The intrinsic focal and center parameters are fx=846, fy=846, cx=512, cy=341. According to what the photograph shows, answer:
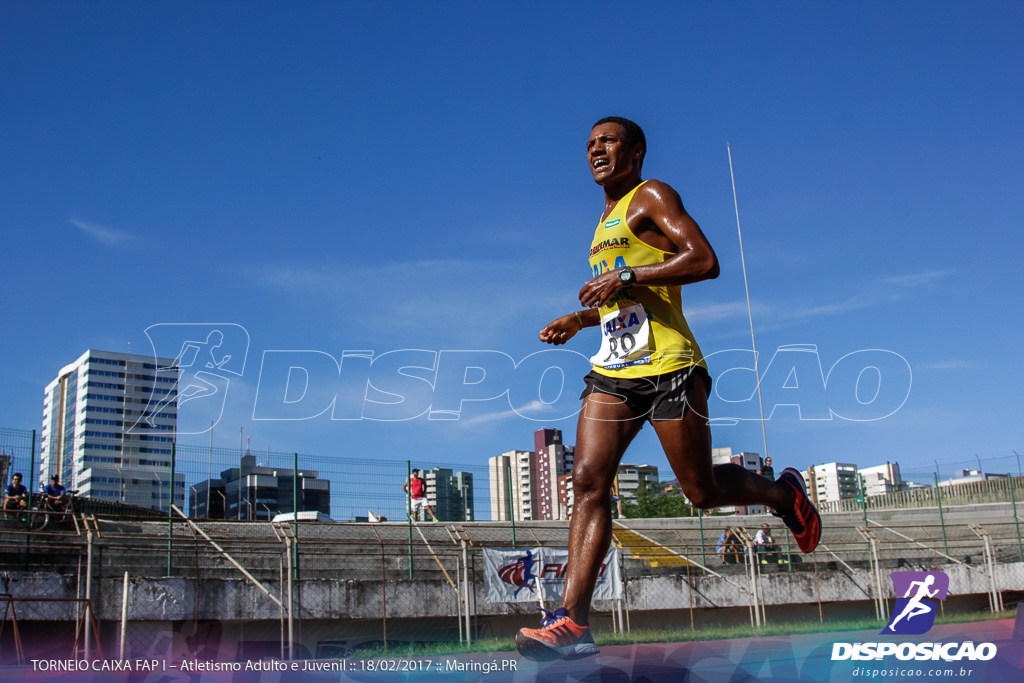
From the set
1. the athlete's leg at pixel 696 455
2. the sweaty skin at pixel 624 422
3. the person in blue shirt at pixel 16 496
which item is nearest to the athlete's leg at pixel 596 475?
the sweaty skin at pixel 624 422

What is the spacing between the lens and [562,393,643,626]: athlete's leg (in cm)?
363

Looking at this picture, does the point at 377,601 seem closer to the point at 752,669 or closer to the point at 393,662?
the point at 393,662

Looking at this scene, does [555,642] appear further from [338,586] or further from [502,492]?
[502,492]

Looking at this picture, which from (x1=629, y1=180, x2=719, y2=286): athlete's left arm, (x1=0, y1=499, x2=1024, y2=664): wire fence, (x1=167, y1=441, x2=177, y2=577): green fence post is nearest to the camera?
(x1=629, y1=180, x2=719, y2=286): athlete's left arm

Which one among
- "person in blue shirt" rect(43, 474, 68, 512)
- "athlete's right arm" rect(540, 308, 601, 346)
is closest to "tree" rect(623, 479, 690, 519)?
"person in blue shirt" rect(43, 474, 68, 512)

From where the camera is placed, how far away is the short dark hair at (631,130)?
13.0 ft

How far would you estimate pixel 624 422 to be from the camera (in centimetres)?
366

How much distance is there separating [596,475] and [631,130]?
1613 millimetres

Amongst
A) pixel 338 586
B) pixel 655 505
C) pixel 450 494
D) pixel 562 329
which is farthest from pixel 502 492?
pixel 655 505

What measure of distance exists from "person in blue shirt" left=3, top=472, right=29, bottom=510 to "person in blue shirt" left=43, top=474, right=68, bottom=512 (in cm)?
51

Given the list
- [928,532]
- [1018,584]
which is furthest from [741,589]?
[928,532]

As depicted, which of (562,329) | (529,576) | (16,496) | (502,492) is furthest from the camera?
(502,492)

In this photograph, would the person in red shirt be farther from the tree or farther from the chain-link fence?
the tree

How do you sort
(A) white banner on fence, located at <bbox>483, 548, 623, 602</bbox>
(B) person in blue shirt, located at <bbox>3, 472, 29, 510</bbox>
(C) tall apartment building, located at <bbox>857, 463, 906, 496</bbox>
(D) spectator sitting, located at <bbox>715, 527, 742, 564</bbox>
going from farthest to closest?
1. (C) tall apartment building, located at <bbox>857, 463, 906, 496</bbox>
2. (D) spectator sitting, located at <bbox>715, 527, 742, 564</bbox>
3. (B) person in blue shirt, located at <bbox>3, 472, 29, 510</bbox>
4. (A) white banner on fence, located at <bbox>483, 548, 623, 602</bbox>
